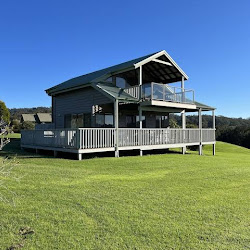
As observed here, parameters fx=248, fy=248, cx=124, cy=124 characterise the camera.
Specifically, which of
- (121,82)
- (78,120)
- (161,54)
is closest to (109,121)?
(78,120)

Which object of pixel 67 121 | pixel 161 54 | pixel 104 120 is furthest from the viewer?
pixel 67 121

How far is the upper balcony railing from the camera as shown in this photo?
15.8 meters

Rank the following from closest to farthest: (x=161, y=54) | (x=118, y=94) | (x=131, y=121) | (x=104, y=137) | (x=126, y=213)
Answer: (x=126, y=213)
(x=104, y=137)
(x=118, y=94)
(x=161, y=54)
(x=131, y=121)

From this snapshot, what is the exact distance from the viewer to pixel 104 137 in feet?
43.2

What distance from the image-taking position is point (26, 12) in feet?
58.1

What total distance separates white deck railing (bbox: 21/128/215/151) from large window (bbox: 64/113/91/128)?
135 inches

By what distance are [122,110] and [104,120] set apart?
1.54 meters

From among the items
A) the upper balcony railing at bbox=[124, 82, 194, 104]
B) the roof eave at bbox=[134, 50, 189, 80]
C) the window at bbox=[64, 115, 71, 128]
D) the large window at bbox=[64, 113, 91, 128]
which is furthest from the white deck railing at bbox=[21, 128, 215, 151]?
the roof eave at bbox=[134, 50, 189, 80]

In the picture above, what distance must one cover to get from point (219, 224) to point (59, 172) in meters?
5.86

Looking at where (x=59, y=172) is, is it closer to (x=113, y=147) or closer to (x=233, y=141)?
(x=113, y=147)

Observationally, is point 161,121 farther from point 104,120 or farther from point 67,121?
point 67,121

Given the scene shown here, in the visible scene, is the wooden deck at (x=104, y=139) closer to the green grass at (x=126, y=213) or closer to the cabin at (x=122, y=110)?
the cabin at (x=122, y=110)

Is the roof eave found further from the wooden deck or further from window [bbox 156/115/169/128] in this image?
the wooden deck

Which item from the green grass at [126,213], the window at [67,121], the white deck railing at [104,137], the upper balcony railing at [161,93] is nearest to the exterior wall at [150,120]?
the white deck railing at [104,137]
